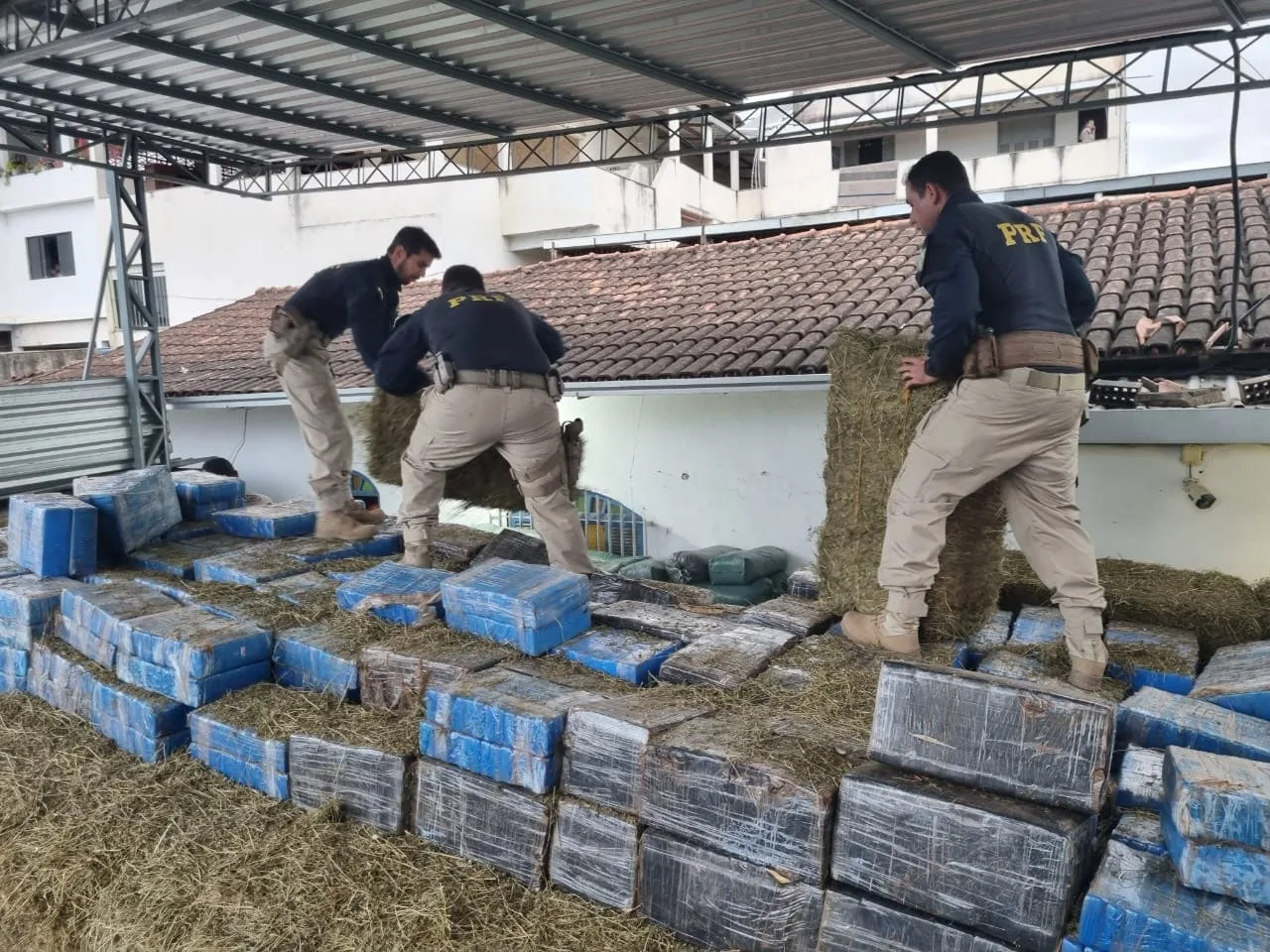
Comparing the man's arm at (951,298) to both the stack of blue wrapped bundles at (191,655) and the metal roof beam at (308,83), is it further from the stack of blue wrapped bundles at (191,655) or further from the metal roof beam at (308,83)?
the metal roof beam at (308,83)

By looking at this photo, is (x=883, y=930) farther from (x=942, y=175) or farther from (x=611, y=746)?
→ (x=942, y=175)

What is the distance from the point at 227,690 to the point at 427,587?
0.97 meters

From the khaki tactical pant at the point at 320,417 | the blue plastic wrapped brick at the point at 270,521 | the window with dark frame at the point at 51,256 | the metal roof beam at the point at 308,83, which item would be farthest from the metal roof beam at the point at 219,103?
the window with dark frame at the point at 51,256

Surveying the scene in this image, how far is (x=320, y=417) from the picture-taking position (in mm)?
5789

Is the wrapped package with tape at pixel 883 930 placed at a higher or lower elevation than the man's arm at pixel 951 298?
lower

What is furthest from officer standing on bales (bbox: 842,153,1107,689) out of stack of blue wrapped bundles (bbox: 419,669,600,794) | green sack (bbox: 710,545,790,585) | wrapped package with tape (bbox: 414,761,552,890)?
green sack (bbox: 710,545,790,585)

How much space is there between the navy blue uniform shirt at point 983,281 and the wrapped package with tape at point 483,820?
2.23 m

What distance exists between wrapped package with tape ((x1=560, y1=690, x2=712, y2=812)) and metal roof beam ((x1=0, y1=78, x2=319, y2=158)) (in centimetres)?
716

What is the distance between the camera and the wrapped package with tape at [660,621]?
12.8 ft

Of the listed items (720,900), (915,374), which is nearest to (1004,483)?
(915,374)

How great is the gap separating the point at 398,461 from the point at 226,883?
3.15 m

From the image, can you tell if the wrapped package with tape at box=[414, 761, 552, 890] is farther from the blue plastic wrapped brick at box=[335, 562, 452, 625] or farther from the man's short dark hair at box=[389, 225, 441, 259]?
the man's short dark hair at box=[389, 225, 441, 259]

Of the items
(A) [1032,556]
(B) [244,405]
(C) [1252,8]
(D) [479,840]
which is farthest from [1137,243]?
(B) [244,405]

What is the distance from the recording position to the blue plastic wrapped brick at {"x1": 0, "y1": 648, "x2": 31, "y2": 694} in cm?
488
